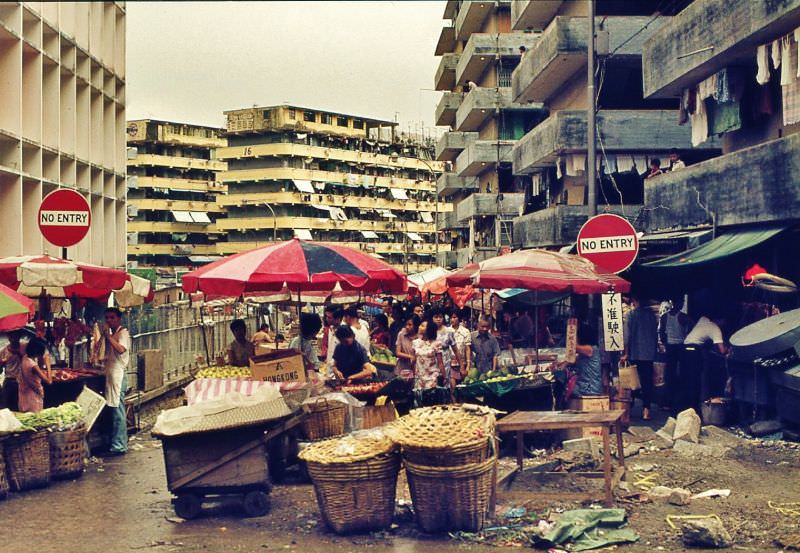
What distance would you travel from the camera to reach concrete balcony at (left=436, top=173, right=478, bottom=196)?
208 ft

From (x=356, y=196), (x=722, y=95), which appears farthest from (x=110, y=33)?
(x=356, y=196)

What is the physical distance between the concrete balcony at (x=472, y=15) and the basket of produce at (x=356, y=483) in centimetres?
4892

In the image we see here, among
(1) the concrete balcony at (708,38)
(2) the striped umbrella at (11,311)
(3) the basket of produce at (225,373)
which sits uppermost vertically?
(1) the concrete balcony at (708,38)

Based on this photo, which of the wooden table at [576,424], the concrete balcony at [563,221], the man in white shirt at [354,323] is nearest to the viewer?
the wooden table at [576,424]

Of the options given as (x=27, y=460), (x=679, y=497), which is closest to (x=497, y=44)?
(x=27, y=460)

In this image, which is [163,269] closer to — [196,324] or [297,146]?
[297,146]

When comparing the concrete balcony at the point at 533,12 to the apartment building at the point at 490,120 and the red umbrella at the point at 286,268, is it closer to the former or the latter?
the apartment building at the point at 490,120

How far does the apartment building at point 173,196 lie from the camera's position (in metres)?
109

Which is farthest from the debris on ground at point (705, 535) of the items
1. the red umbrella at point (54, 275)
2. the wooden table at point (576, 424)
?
the red umbrella at point (54, 275)

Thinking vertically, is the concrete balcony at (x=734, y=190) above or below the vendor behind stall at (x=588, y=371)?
above

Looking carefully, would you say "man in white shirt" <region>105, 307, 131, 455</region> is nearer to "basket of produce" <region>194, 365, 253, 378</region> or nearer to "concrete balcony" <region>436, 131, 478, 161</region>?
"basket of produce" <region>194, 365, 253, 378</region>

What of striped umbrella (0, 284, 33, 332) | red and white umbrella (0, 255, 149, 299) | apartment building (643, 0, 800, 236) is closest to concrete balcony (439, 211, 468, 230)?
apartment building (643, 0, 800, 236)

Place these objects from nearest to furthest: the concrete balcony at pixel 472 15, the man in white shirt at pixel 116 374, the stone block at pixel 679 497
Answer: the stone block at pixel 679 497 < the man in white shirt at pixel 116 374 < the concrete balcony at pixel 472 15

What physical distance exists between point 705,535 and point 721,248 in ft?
28.5
